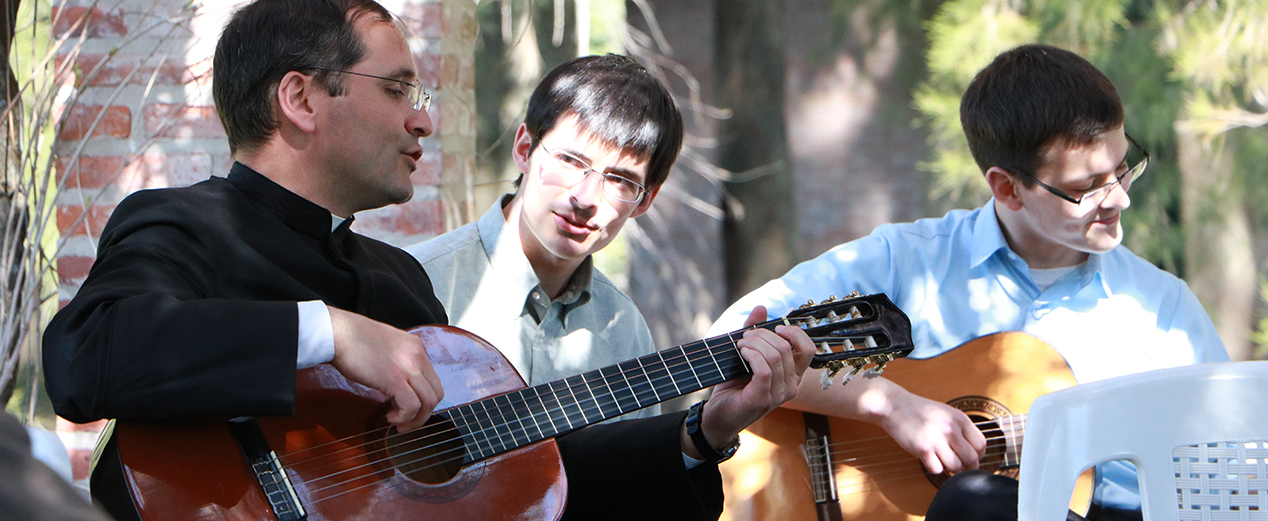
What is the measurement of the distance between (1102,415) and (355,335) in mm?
1187

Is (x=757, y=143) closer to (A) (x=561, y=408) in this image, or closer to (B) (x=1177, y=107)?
(B) (x=1177, y=107)

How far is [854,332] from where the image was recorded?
2.13m

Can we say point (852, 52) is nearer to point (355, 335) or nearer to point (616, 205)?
point (616, 205)

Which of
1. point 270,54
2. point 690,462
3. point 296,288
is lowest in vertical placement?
point 690,462

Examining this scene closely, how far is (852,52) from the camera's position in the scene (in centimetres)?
862

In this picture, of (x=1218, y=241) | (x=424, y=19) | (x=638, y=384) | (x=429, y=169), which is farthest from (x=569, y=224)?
(x=1218, y=241)

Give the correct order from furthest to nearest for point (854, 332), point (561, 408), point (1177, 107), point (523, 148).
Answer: point (1177, 107) < point (523, 148) < point (854, 332) < point (561, 408)

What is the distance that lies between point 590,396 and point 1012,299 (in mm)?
1275

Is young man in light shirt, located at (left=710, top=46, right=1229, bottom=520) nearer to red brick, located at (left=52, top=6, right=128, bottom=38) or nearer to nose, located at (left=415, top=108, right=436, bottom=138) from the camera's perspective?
nose, located at (left=415, top=108, right=436, bottom=138)

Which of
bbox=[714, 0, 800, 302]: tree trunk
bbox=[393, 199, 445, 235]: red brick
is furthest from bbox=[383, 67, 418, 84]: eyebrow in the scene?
bbox=[714, 0, 800, 302]: tree trunk

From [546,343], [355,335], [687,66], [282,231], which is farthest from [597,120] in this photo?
[687,66]

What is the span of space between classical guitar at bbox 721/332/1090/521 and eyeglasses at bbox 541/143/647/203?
0.62 m

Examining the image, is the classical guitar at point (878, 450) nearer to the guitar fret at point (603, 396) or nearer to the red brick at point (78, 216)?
the guitar fret at point (603, 396)

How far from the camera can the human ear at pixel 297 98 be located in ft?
6.49
